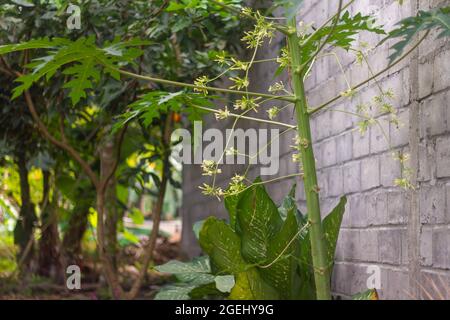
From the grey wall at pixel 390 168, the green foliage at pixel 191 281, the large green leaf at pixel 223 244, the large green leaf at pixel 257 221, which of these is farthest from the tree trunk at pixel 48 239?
the large green leaf at pixel 257 221

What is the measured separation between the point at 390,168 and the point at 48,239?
133 inches

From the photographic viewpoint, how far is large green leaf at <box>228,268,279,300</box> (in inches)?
95.7

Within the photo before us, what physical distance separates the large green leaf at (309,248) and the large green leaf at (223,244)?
219mm

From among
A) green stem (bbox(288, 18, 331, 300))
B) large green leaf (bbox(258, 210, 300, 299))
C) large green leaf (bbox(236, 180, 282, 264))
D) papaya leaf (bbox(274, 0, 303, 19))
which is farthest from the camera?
large green leaf (bbox(236, 180, 282, 264))

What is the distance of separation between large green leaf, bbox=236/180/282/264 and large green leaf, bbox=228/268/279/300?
0.23ft

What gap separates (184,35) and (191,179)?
12.8 feet

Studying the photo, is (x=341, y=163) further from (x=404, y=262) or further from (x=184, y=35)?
(x=184, y=35)

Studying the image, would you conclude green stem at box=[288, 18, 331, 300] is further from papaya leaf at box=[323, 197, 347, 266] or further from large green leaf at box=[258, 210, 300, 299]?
papaya leaf at box=[323, 197, 347, 266]

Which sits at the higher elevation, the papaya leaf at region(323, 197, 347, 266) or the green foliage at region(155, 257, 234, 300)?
the papaya leaf at region(323, 197, 347, 266)

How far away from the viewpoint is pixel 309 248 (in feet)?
8.61

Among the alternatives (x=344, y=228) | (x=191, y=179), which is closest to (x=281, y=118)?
(x=344, y=228)

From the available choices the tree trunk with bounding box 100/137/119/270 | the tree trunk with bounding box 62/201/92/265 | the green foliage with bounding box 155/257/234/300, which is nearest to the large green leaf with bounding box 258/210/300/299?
the green foliage with bounding box 155/257/234/300

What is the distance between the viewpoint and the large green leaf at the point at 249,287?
Answer: 2.43 m

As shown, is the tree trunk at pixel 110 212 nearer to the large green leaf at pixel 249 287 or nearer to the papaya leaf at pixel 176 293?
the papaya leaf at pixel 176 293
